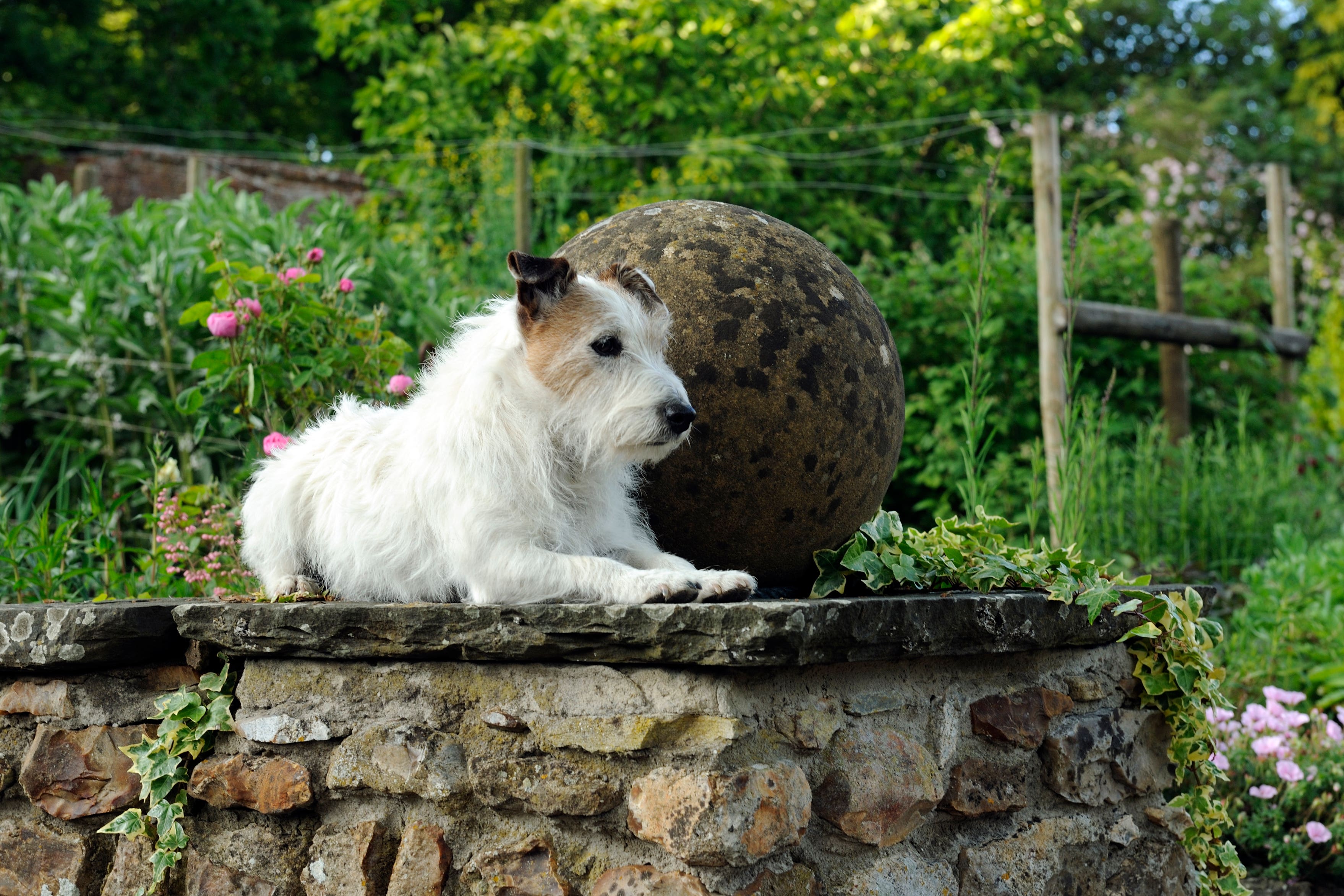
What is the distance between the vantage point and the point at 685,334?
2.83m

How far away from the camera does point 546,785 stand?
232cm

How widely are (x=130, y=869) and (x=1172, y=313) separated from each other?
7.60 meters

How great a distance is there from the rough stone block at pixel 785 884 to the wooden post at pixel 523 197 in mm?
6013

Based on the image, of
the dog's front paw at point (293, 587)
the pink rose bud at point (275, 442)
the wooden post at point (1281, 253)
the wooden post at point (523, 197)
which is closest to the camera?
the dog's front paw at point (293, 587)

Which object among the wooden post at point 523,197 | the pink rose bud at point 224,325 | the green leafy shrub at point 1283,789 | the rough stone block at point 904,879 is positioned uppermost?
the wooden post at point 523,197

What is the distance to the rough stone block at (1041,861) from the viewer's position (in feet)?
8.55

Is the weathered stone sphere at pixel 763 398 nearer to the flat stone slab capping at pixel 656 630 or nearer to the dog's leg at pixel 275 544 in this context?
the flat stone slab capping at pixel 656 630

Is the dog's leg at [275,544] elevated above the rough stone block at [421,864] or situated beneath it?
elevated above

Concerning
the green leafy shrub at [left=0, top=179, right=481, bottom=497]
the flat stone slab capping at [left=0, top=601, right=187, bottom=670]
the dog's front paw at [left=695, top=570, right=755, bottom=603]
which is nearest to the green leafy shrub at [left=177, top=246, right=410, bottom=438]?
the green leafy shrub at [left=0, top=179, right=481, bottom=497]

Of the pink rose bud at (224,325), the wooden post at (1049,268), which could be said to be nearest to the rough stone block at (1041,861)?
the pink rose bud at (224,325)

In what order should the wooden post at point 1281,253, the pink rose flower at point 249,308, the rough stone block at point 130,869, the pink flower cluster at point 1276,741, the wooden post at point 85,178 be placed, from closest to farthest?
the rough stone block at point 130,869, the pink flower cluster at point 1276,741, the pink rose flower at point 249,308, the wooden post at point 1281,253, the wooden post at point 85,178

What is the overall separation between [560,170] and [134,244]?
5.24 m

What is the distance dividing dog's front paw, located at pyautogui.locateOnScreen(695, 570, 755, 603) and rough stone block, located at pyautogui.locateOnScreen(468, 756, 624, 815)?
45 cm

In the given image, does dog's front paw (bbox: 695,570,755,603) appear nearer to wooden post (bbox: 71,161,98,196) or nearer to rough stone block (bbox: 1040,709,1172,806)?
rough stone block (bbox: 1040,709,1172,806)
